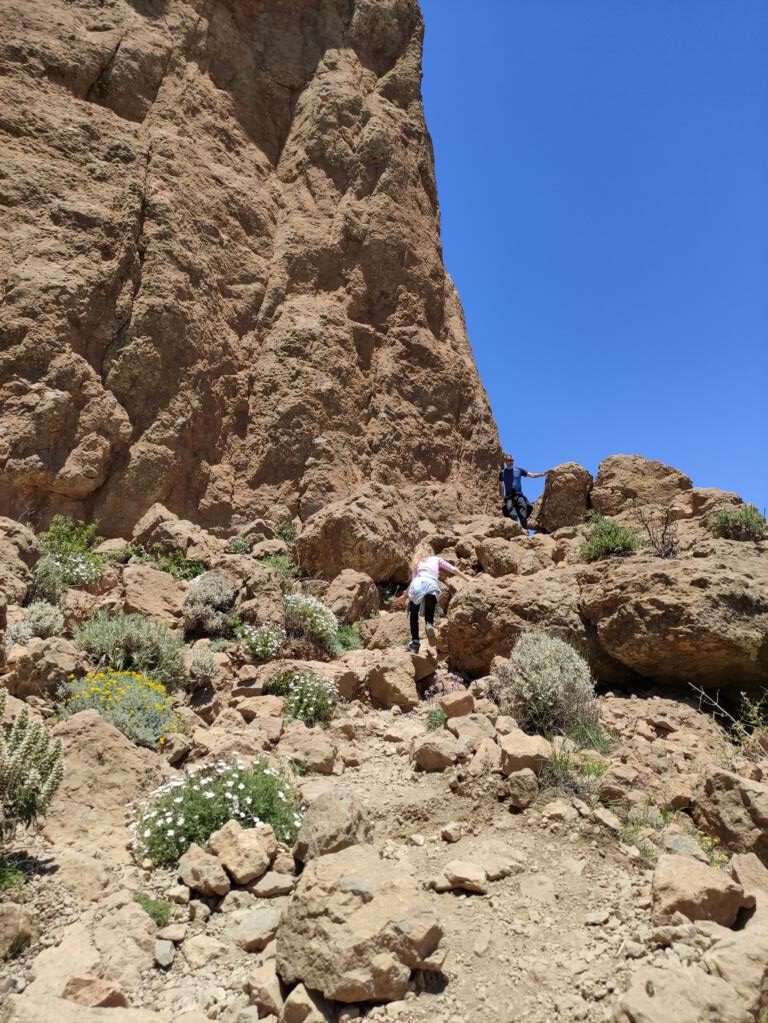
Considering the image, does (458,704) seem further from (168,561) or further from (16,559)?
(168,561)

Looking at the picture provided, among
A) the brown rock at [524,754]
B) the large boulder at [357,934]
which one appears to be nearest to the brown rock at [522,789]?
the brown rock at [524,754]

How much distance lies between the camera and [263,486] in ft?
39.3

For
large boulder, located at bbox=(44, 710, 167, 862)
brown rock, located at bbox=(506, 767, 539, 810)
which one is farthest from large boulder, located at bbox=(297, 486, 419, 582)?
brown rock, located at bbox=(506, 767, 539, 810)

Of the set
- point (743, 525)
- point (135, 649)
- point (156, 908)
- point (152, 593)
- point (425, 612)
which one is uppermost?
point (743, 525)

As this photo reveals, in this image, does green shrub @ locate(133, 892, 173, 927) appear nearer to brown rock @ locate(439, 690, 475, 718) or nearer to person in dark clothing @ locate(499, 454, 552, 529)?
brown rock @ locate(439, 690, 475, 718)

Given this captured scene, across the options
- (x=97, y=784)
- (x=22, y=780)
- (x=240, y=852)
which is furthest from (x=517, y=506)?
(x=22, y=780)

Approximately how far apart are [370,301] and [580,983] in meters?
12.8

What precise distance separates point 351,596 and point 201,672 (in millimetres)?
2900

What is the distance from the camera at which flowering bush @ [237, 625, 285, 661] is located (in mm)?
7453

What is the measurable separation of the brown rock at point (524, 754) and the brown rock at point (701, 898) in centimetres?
148

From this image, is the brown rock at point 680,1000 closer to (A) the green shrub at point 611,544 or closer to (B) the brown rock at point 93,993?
(B) the brown rock at point 93,993

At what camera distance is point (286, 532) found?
11562 millimetres

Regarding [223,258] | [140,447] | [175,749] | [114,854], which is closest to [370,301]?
[223,258]

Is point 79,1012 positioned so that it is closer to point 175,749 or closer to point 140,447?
point 175,749
